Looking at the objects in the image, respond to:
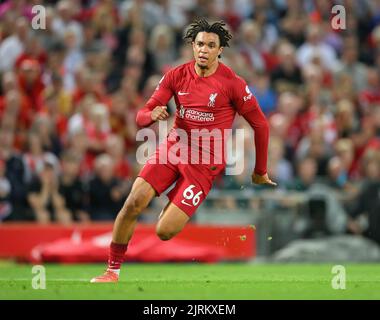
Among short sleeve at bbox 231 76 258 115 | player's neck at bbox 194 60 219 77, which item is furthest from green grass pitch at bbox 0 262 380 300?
player's neck at bbox 194 60 219 77

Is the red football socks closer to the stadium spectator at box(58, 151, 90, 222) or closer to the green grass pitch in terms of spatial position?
the green grass pitch

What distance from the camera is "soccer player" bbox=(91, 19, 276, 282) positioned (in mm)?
10547

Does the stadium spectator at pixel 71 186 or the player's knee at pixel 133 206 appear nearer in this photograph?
the player's knee at pixel 133 206

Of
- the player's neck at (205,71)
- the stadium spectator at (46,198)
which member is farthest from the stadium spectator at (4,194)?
the player's neck at (205,71)

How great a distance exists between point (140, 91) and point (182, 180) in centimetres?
736

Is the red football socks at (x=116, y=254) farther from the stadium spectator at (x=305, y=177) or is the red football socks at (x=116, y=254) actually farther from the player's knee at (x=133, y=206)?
the stadium spectator at (x=305, y=177)

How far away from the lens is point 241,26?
19.3 m

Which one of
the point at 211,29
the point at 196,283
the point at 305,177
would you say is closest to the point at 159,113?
the point at 211,29

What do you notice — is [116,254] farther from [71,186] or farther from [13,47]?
[13,47]

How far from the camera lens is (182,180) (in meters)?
10.8

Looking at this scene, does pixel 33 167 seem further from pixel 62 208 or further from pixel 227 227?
pixel 227 227

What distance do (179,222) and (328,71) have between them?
9334mm

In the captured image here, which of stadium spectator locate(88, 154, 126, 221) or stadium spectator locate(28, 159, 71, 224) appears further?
stadium spectator locate(88, 154, 126, 221)

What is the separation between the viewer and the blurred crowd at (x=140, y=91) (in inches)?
634
